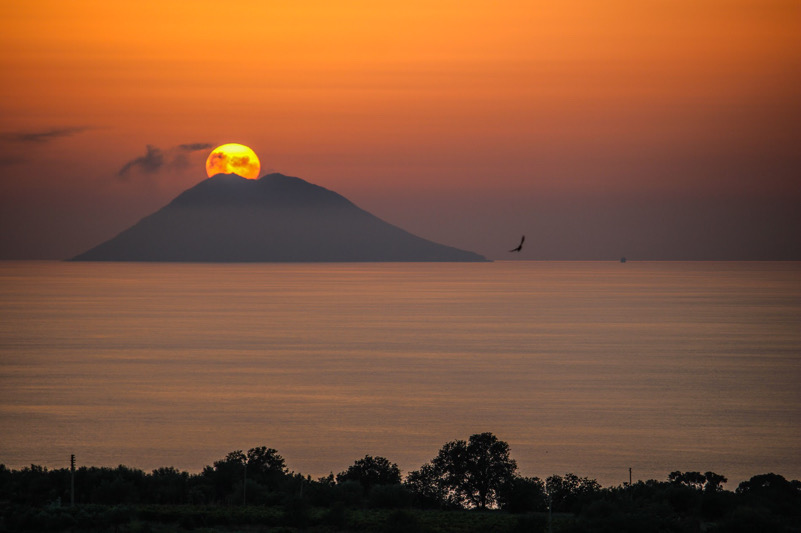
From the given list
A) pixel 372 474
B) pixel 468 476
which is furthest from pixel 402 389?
pixel 468 476

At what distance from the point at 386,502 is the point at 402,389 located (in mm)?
34156

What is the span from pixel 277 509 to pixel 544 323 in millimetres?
95089

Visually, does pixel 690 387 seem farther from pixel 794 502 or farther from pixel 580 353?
pixel 794 502

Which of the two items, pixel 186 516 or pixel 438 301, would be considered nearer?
pixel 186 516

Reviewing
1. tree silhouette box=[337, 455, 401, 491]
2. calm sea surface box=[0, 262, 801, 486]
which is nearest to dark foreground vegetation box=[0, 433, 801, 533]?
tree silhouette box=[337, 455, 401, 491]

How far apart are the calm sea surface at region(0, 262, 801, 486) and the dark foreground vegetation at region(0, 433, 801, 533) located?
25.4ft

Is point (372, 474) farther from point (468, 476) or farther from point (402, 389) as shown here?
point (402, 389)

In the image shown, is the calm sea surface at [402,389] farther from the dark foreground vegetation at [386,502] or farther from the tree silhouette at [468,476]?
the dark foreground vegetation at [386,502]

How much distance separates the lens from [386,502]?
30297 mm

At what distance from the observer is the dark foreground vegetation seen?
84.8 ft

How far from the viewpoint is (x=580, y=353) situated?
88.9 m

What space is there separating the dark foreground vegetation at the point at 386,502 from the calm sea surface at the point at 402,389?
776 cm

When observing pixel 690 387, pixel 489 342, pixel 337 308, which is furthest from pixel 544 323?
pixel 690 387

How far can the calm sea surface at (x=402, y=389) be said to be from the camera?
46.8 metres
